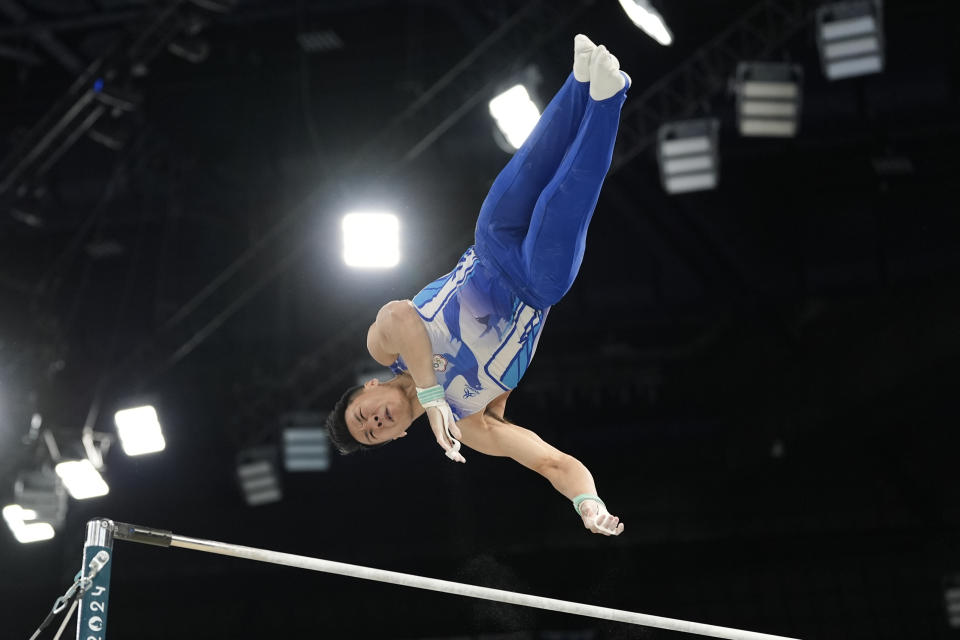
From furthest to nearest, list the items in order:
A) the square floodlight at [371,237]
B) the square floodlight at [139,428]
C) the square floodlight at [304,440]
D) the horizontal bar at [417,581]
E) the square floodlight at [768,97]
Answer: the square floodlight at [304,440] → the square floodlight at [139,428] → the square floodlight at [768,97] → the square floodlight at [371,237] → the horizontal bar at [417,581]

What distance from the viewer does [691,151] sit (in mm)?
7711

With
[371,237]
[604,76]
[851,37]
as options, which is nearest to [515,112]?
[371,237]

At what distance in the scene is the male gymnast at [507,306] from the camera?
3500mm

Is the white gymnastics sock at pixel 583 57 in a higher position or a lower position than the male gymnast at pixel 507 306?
higher

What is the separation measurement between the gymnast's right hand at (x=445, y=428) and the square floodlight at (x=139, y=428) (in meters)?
4.91

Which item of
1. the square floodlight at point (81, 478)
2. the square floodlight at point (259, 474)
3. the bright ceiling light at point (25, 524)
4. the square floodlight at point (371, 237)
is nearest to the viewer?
the square floodlight at point (371, 237)

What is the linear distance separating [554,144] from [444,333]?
76 centimetres

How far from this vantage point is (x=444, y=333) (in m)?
3.71

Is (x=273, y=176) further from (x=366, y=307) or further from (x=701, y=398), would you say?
(x=701, y=398)

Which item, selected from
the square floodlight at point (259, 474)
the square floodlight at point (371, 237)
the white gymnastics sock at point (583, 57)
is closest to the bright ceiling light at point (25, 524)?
the square floodlight at point (259, 474)

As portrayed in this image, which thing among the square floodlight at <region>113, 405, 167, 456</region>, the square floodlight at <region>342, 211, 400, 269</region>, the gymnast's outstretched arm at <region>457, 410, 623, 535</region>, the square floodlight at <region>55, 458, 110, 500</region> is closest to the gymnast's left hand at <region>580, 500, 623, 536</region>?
the gymnast's outstretched arm at <region>457, 410, 623, 535</region>

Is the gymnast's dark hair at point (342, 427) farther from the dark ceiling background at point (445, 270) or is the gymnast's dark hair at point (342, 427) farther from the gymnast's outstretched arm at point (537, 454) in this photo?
the dark ceiling background at point (445, 270)

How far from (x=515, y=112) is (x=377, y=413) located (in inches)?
137

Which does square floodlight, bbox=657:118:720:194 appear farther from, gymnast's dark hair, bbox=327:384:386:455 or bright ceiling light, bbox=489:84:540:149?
gymnast's dark hair, bbox=327:384:386:455
